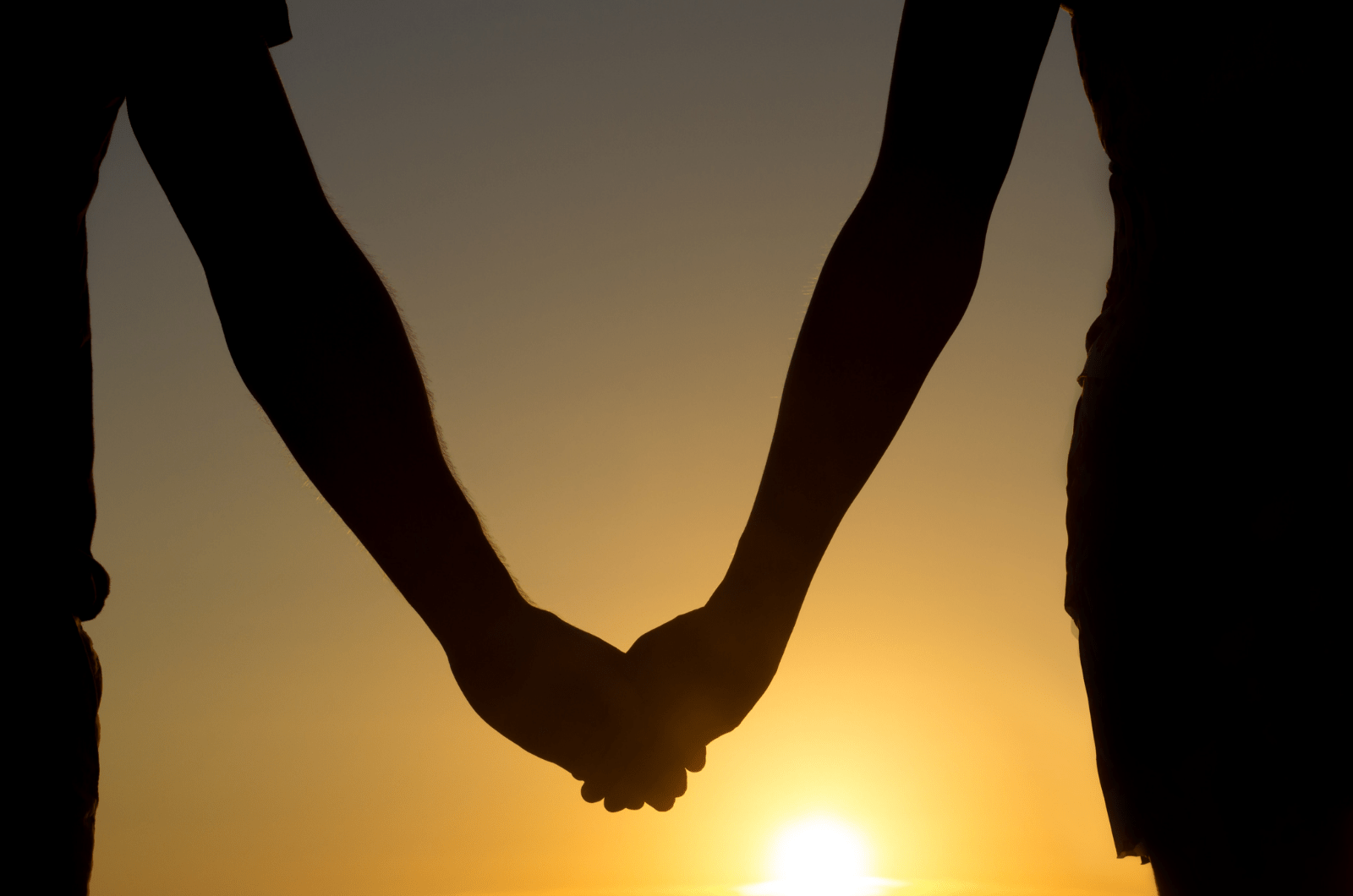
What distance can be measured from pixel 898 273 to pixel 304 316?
50.2 inches

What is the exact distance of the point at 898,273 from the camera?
2389mm

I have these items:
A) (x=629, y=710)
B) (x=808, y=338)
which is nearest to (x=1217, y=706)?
(x=808, y=338)

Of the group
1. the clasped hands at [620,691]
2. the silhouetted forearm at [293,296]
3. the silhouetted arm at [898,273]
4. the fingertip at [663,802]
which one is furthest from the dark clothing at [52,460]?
the fingertip at [663,802]

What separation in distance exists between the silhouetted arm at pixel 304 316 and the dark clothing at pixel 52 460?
45 centimetres

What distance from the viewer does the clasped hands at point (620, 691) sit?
2.66m

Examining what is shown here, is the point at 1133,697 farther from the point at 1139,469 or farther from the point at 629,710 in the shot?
the point at 629,710

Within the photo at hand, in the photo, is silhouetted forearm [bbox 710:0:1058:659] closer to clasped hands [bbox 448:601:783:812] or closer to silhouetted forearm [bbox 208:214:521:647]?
clasped hands [bbox 448:601:783:812]

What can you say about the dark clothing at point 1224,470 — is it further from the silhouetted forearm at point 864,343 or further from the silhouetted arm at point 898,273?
the silhouetted forearm at point 864,343

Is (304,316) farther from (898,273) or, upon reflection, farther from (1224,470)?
(1224,470)

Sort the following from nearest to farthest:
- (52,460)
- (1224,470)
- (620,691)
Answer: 1. (1224,470)
2. (52,460)
3. (620,691)

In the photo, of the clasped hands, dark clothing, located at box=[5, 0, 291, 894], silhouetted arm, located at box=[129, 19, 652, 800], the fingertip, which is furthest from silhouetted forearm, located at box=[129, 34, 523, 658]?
the fingertip

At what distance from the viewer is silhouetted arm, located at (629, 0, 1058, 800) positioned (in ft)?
7.52

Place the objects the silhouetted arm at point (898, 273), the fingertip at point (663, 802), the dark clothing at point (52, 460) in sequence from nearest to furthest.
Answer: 1. the dark clothing at point (52, 460)
2. the silhouetted arm at point (898, 273)
3. the fingertip at point (663, 802)

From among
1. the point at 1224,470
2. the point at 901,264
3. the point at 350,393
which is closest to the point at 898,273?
the point at 901,264
